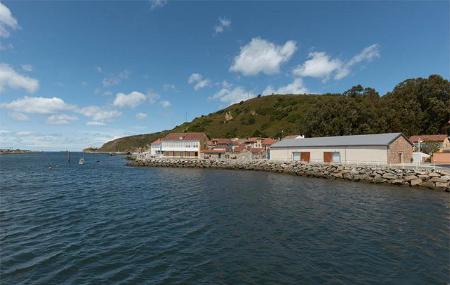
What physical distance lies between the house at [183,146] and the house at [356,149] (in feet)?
136

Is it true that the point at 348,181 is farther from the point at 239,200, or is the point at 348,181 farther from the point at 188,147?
the point at 188,147

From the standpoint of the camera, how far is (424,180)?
3291 centimetres

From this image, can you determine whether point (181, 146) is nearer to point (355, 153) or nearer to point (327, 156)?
point (327, 156)

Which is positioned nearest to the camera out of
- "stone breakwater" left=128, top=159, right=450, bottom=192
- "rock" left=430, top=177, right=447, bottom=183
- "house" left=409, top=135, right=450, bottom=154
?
"rock" left=430, top=177, right=447, bottom=183

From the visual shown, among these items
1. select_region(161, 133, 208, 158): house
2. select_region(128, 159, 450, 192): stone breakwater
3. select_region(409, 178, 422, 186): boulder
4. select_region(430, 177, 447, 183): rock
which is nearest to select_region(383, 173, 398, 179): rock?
select_region(128, 159, 450, 192): stone breakwater

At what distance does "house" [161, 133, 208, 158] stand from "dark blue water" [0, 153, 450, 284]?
69715 millimetres

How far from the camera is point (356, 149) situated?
48812 millimetres

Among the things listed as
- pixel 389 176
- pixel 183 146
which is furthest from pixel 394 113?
pixel 183 146

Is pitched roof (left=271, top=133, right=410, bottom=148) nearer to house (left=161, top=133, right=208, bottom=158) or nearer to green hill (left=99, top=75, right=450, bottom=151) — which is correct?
green hill (left=99, top=75, right=450, bottom=151)

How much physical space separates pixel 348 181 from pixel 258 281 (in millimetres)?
34374

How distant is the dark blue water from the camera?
35.4 ft

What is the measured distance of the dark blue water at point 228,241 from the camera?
10805 millimetres

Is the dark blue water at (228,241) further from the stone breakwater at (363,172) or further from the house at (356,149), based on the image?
the house at (356,149)

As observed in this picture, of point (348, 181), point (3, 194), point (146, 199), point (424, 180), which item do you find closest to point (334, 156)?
point (348, 181)
